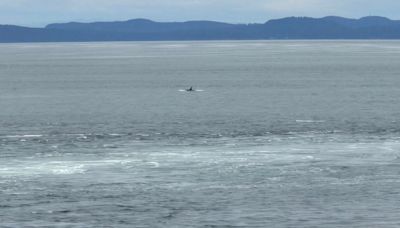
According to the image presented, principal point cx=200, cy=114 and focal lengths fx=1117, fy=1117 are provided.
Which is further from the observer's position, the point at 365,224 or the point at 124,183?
the point at 124,183

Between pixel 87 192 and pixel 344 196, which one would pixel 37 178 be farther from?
pixel 344 196

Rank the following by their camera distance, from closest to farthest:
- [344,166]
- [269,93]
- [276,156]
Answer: [344,166]
[276,156]
[269,93]

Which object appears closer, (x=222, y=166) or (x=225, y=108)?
(x=222, y=166)

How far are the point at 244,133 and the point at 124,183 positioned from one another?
27.3m

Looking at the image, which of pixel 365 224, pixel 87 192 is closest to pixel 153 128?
pixel 87 192

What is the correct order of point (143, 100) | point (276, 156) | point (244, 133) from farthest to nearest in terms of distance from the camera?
point (143, 100) < point (244, 133) < point (276, 156)

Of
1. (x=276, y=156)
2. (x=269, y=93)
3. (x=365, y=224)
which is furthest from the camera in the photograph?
(x=269, y=93)

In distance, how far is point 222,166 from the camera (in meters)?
65.8

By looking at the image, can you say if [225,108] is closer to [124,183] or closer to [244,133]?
[244,133]

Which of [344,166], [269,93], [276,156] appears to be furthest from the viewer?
[269,93]

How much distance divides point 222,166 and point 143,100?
63.5m

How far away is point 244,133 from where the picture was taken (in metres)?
85.7

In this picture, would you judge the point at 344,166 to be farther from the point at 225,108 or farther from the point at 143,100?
the point at 143,100

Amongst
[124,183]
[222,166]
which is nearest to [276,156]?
[222,166]
